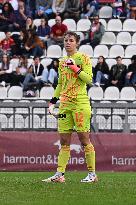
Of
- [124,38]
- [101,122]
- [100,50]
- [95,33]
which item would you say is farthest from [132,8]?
[101,122]

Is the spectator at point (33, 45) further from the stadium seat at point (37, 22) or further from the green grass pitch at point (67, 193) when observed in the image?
the green grass pitch at point (67, 193)

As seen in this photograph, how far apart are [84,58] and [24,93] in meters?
11.5

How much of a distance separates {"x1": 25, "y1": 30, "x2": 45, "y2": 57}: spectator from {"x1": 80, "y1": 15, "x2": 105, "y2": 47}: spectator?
1484 mm

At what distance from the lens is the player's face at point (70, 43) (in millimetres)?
11828

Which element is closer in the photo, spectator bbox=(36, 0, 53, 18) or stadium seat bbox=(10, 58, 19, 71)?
stadium seat bbox=(10, 58, 19, 71)

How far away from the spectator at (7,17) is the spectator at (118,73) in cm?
510

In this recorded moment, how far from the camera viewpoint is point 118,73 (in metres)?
23.4

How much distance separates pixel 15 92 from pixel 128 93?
327 centimetres

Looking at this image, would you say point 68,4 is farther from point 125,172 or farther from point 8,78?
point 125,172

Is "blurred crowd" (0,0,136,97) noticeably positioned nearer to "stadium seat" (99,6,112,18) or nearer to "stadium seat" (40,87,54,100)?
"stadium seat" (99,6,112,18)

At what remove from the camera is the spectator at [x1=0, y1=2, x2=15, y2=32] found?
2703 cm

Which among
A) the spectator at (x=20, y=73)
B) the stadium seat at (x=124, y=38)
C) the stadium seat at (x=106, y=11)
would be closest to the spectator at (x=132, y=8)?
the stadium seat at (x=106, y=11)

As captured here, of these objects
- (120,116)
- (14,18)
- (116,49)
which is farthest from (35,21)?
(120,116)

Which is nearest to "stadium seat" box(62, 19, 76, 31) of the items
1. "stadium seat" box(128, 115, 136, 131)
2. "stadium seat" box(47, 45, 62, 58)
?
"stadium seat" box(47, 45, 62, 58)
